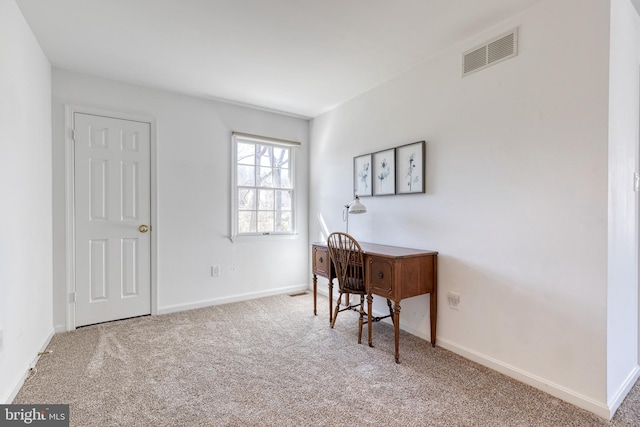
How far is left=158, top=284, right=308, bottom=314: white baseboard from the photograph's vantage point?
3.40m

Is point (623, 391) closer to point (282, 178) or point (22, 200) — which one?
point (282, 178)

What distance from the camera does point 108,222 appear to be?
10.1ft

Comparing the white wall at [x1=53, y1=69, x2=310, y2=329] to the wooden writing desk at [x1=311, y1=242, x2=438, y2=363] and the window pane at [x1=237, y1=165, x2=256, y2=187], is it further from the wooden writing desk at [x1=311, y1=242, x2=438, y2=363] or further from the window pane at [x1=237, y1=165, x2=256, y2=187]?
the wooden writing desk at [x1=311, y1=242, x2=438, y2=363]

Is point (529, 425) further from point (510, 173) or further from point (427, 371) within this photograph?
point (510, 173)

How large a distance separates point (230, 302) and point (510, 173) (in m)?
3.21

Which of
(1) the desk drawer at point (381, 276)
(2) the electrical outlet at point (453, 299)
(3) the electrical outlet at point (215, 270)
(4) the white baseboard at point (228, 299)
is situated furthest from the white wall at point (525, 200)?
(3) the electrical outlet at point (215, 270)

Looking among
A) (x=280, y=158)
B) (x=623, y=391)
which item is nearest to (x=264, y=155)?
(x=280, y=158)

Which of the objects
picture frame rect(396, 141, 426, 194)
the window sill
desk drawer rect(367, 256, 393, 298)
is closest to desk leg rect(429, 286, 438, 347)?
desk drawer rect(367, 256, 393, 298)

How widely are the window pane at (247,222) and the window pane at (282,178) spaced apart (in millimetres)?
527

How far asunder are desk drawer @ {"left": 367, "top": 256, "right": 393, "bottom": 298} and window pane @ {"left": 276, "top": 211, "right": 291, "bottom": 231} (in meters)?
1.93

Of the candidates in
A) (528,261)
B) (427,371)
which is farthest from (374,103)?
(427,371)

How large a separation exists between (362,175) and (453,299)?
1.59 meters

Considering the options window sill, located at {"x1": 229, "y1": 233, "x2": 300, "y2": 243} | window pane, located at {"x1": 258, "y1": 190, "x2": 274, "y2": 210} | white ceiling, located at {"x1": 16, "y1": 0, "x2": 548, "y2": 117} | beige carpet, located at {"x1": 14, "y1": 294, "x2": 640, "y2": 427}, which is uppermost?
white ceiling, located at {"x1": 16, "y1": 0, "x2": 548, "y2": 117}

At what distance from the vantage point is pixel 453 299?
2.49 m
